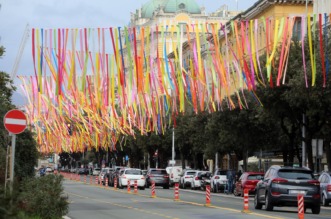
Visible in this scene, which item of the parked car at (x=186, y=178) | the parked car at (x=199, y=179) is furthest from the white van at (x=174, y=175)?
the parked car at (x=199, y=179)

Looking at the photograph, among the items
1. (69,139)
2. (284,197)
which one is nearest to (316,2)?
(69,139)

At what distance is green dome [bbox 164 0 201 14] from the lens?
135750mm

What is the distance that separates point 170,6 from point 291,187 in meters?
109

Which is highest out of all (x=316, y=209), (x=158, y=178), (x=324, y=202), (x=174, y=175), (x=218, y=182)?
(x=174, y=175)

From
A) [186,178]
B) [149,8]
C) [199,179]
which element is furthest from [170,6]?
[199,179]

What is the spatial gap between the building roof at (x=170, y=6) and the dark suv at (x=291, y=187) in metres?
106

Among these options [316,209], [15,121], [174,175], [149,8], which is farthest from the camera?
[149,8]

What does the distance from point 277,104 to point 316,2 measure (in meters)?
22.7

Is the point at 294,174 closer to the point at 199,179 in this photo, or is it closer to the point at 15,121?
the point at 15,121

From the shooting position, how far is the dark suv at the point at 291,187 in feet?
95.8

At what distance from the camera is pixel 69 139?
85.1m

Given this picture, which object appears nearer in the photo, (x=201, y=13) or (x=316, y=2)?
(x=316, y=2)

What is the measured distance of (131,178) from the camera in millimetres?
59688

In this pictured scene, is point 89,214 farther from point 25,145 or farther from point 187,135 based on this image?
point 187,135
